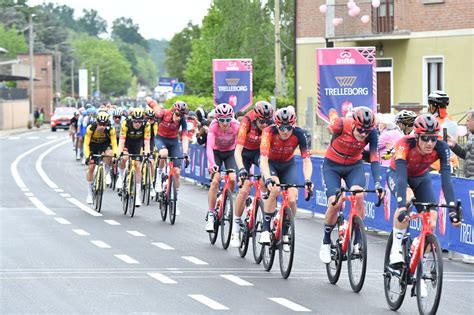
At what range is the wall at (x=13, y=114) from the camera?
8921 cm

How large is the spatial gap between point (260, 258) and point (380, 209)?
165 inches

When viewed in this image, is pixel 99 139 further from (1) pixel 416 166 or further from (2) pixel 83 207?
(1) pixel 416 166

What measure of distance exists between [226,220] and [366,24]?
24071mm

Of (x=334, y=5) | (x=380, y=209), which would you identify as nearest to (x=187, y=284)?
(x=380, y=209)

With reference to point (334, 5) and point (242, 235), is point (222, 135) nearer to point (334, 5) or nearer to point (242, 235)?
point (242, 235)

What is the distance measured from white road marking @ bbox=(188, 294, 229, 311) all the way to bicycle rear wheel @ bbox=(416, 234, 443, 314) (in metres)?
1.74

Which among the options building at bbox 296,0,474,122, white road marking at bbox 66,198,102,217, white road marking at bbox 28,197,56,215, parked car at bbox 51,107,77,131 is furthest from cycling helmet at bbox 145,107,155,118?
parked car at bbox 51,107,77,131

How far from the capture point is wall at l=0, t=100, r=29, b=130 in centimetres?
8921

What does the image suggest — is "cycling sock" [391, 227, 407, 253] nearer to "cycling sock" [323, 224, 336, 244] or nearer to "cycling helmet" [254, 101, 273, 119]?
"cycling sock" [323, 224, 336, 244]

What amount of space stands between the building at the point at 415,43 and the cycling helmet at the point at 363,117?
2380cm

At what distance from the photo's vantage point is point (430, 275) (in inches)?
425

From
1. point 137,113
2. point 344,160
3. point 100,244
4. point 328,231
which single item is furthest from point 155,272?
point 137,113

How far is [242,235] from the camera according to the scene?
1559 cm

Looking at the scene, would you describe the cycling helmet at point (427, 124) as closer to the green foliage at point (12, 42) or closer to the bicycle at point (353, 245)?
the bicycle at point (353, 245)
